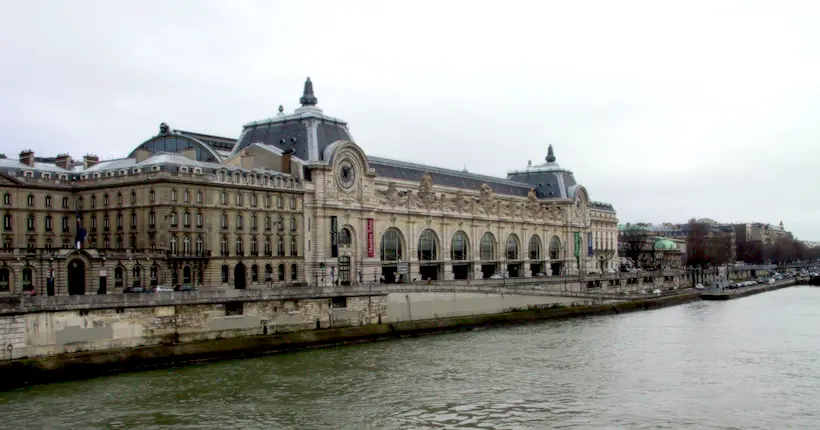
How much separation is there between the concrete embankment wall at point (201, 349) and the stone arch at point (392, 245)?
47.7 feet

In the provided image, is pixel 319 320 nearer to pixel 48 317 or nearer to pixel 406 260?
pixel 48 317

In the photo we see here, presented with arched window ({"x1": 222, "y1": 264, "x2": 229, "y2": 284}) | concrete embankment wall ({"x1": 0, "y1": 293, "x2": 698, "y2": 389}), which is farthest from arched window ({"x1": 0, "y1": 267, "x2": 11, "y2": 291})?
arched window ({"x1": 222, "y1": 264, "x2": 229, "y2": 284})

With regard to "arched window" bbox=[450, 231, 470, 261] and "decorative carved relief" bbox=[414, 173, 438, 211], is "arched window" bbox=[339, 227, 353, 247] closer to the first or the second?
"decorative carved relief" bbox=[414, 173, 438, 211]

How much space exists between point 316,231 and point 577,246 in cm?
5129

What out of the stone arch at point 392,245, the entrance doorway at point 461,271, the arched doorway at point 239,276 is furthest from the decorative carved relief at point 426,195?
the arched doorway at point 239,276

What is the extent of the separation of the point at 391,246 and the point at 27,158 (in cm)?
3141

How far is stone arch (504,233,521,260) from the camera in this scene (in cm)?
9619

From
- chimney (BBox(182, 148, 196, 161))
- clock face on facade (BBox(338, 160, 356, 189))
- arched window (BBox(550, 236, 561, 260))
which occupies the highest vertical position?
chimney (BBox(182, 148, 196, 161))

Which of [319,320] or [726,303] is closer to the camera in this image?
[319,320]

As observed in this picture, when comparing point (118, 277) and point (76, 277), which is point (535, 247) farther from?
point (76, 277)

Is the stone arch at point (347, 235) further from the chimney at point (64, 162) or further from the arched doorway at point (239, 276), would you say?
the chimney at point (64, 162)

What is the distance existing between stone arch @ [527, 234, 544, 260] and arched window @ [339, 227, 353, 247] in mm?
34030

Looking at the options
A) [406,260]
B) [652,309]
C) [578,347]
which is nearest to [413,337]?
[578,347]

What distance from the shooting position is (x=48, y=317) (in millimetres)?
39812
